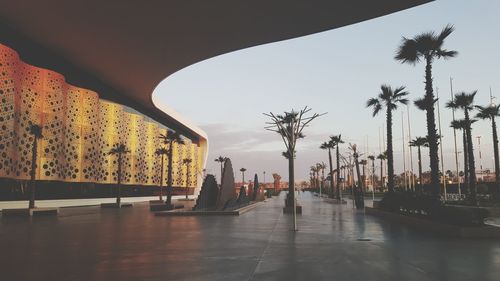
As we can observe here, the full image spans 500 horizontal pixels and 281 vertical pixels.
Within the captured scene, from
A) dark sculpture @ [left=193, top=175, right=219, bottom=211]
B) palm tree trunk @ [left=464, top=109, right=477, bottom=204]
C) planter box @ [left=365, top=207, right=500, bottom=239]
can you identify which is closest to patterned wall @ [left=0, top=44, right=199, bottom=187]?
dark sculpture @ [left=193, top=175, right=219, bottom=211]

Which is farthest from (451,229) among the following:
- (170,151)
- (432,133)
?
(170,151)

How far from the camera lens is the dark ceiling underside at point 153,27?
29.1 meters

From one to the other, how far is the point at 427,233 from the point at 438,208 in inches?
82.2

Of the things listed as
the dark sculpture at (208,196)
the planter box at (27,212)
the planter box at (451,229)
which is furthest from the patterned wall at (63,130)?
the planter box at (451,229)

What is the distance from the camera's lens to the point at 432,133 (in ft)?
72.4

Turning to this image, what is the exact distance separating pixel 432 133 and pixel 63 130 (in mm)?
35579

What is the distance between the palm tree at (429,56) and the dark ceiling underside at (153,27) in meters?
4.91

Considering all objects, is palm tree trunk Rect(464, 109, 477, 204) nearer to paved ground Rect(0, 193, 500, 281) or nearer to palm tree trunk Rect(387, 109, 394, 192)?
palm tree trunk Rect(387, 109, 394, 192)

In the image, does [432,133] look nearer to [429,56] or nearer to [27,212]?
[429,56]

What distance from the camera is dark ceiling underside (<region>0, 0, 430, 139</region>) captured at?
95.5ft

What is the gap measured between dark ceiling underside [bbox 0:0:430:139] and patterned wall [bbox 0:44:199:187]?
2.56 m

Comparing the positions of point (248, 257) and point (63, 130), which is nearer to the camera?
point (248, 257)

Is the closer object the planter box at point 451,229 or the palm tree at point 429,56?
the planter box at point 451,229

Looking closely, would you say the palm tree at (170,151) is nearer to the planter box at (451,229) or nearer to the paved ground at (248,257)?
the planter box at (451,229)
